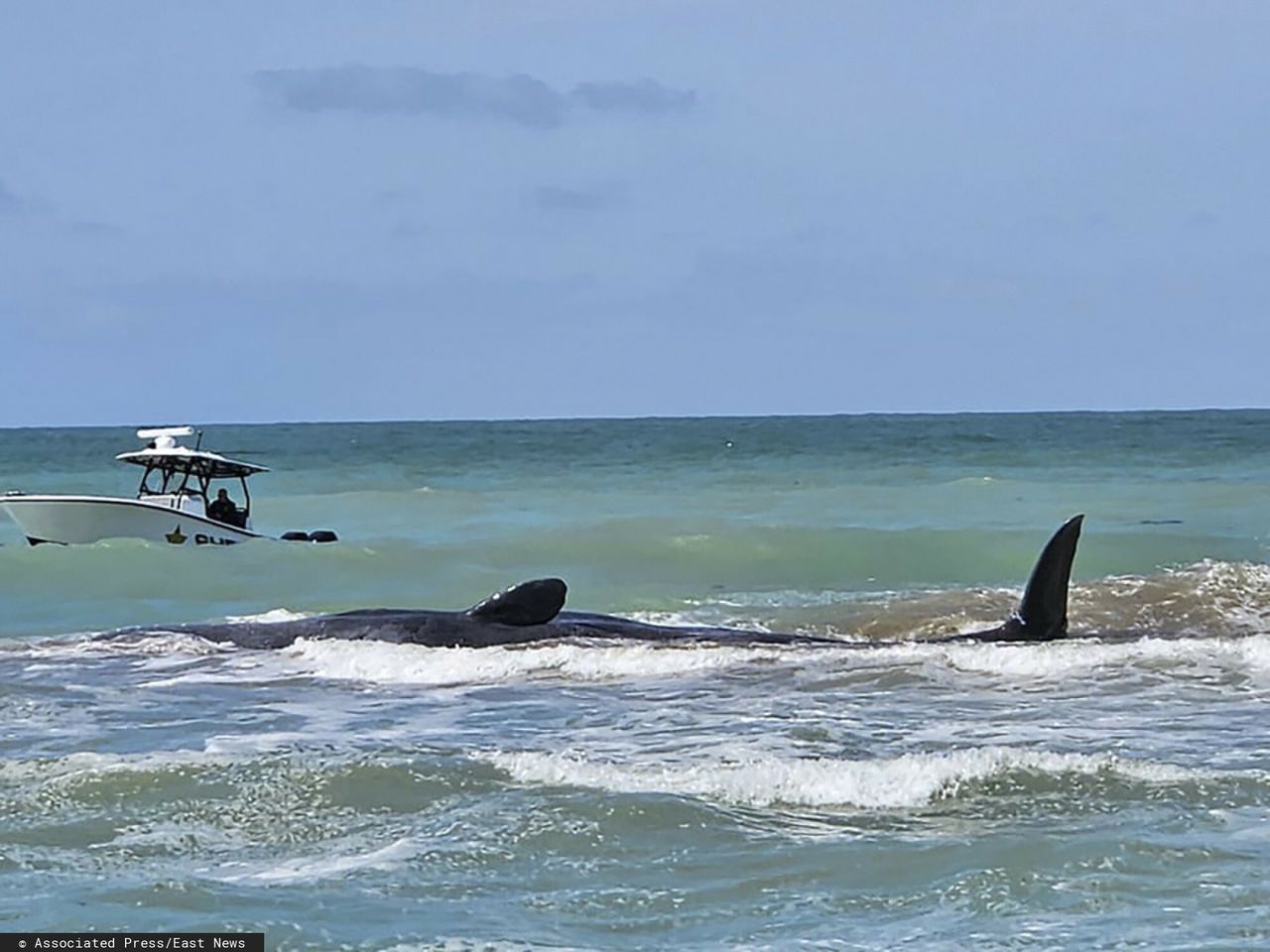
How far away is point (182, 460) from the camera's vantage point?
2922cm

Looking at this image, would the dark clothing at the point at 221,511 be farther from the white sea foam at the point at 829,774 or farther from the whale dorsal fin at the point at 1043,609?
the white sea foam at the point at 829,774

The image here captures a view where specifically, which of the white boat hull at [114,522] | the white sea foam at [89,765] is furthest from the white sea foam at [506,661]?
the white boat hull at [114,522]

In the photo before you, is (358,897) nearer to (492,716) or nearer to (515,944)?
(515,944)

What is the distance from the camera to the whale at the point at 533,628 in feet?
52.2

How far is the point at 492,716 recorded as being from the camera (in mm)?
12625

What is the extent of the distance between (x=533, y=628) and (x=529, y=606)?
18 cm

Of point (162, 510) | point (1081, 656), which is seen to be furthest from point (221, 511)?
point (1081, 656)

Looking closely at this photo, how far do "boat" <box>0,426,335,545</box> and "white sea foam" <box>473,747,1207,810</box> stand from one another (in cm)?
1927

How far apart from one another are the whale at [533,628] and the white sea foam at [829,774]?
5.42 m

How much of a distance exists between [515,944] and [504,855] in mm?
1340

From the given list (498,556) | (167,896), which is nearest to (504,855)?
(167,896)

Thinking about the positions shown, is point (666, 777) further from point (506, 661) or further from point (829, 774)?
point (506, 661)

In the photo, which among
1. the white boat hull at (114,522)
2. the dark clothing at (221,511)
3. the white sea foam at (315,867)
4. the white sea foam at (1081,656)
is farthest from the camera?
the dark clothing at (221,511)

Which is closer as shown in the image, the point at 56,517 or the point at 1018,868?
the point at 1018,868
